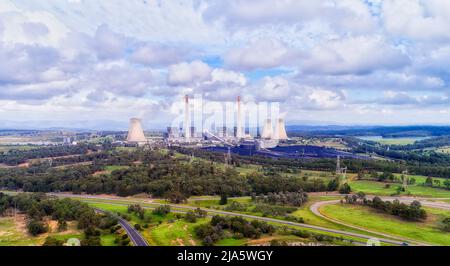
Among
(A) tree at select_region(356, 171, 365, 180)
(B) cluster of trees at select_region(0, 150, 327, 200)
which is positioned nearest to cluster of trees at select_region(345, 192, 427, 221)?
(B) cluster of trees at select_region(0, 150, 327, 200)

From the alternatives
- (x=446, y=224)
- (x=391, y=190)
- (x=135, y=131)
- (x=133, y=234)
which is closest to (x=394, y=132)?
(x=135, y=131)

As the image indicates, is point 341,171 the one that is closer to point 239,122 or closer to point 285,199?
point 285,199

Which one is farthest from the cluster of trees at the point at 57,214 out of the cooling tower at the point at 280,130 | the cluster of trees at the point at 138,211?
the cooling tower at the point at 280,130

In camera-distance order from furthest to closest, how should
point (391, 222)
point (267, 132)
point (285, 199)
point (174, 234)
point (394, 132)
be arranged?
point (394, 132) < point (267, 132) < point (285, 199) < point (391, 222) < point (174, 234)

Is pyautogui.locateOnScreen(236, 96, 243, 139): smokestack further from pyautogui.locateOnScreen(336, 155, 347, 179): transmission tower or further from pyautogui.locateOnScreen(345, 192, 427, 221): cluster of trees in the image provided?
Result: pyautogui.locateOnScreen(345, 192, 427, 221): cluster of trees

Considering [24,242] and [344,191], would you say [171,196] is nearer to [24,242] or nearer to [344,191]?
[24,242]
